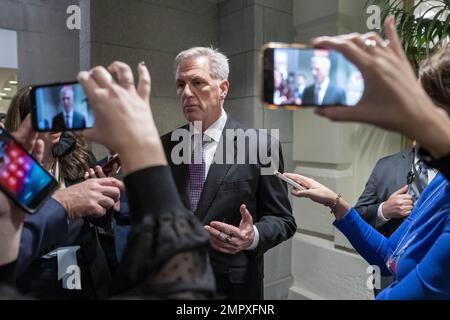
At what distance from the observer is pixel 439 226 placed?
67 centimetres

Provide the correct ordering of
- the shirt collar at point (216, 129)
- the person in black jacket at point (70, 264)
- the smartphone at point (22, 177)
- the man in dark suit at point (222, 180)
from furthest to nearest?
1. the shirt collar at point (216, 129)
2. the man in dark suit at point (222, 180)
3. the person in black jacket at point (70, 264)
4. the smartphone at point (22, 177)

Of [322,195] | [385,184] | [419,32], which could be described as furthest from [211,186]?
[419,32]

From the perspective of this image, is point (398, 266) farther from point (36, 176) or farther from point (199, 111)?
point (199, 111)

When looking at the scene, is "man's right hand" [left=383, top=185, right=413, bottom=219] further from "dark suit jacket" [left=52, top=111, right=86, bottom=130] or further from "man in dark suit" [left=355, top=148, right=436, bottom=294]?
"dark suit jacket" [left=52, top=111, right=86, bottom=130]

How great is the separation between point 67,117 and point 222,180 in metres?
0.73

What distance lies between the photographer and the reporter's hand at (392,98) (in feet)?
1.37

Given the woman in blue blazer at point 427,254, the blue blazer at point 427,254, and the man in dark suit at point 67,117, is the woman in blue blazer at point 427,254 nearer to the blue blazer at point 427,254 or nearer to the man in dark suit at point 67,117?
the blue blazer at point 427,254

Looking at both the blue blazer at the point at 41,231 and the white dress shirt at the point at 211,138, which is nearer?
the blue blazer at the point at 41,231

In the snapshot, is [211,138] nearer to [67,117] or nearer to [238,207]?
[238,207]

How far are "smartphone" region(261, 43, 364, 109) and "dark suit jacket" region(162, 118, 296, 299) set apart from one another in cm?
76

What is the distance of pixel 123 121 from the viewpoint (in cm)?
45

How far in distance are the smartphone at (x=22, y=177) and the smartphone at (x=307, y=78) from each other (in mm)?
388

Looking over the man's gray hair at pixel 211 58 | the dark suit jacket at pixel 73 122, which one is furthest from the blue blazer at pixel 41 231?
the man's gray hair at pixel 211 58

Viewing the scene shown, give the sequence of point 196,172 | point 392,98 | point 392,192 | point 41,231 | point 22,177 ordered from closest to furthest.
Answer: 1. point 392,98
2. point 22,177
3. point 41,231
4. point 196,172
5. point 392,192
